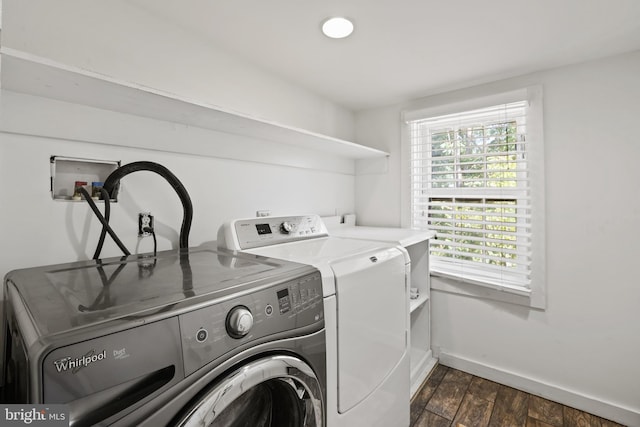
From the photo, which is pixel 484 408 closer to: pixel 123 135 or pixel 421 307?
pixel 421 307

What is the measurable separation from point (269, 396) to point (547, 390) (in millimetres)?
1932

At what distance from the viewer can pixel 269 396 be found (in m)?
0.97

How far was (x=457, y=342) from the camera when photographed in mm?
2238

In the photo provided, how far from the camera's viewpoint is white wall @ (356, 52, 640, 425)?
5.46 feet

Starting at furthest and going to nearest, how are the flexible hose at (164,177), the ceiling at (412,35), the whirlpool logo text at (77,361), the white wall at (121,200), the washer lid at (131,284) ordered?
the ceiling at (412,35) → the flexible hose at (164,177) → the white wall at (121,200) → the washer lid at (131,284) → the whirlpool logo text at (77,361)

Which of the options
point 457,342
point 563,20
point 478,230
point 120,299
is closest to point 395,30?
point 563,20

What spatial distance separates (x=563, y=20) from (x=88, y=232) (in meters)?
2.26

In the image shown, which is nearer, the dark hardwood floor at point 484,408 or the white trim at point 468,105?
the dark hardwood floor at point 484,408

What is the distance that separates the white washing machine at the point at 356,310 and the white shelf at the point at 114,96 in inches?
18.9

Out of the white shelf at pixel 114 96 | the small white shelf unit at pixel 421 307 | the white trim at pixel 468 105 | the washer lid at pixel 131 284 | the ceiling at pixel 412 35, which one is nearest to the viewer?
the washer lid at pixel 131 284

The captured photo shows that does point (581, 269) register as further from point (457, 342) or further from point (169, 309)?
point (169, 309)

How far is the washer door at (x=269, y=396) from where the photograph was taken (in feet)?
2.28

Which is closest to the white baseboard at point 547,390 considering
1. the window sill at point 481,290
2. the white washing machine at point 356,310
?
the window sill at point 481,290

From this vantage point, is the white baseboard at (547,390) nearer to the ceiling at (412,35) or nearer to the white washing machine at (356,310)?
the white washing machine at (356,310)
